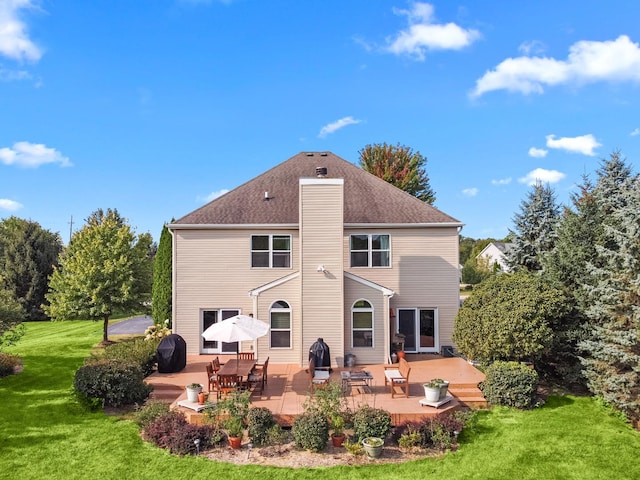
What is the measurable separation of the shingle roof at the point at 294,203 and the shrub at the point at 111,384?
24.9 feet

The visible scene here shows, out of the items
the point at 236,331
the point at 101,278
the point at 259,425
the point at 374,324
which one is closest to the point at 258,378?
the point at 236,331

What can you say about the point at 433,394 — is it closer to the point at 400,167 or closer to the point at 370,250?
the point at 370,250

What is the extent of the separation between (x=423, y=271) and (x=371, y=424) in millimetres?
10206

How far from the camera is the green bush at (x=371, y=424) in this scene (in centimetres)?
1005

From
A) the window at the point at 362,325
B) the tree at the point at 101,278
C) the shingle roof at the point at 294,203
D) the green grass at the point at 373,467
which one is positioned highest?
the shingle roof at the point at 294,203

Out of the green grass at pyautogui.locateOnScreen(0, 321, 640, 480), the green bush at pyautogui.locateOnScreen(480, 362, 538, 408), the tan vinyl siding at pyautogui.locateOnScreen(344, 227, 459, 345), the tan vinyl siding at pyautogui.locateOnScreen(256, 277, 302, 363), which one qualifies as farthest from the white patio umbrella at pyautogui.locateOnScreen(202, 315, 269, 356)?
the green bush at pyautogui.locateOnScreen(480, 362, 538, 408)

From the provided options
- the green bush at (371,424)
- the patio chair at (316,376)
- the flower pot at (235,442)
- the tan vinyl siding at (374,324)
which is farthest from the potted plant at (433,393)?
the flower pot at (235,442)

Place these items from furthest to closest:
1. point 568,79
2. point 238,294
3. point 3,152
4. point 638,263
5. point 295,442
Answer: point 3,152
point 238,294
point 568,79
point 638,263
point 295,442

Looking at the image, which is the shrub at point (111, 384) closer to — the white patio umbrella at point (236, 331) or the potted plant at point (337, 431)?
the white patio umbrella at point (236, 331)

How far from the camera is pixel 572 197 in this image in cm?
1636

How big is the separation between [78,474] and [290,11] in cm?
1715

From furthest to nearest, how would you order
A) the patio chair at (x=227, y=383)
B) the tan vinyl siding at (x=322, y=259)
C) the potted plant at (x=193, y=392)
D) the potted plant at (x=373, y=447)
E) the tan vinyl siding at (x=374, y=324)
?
the tan vinyl siding at (x=374, y=324)
the tan vinyl siding at (x=322, y=259)
the patio chair at (x=227, y=383)
the potted plant at (x=193, y=392)
the potted plant at (x=373, y=447)

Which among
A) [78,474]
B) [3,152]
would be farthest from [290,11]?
[3,152]

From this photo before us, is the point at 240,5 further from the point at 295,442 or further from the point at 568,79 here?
the point at 295,442
